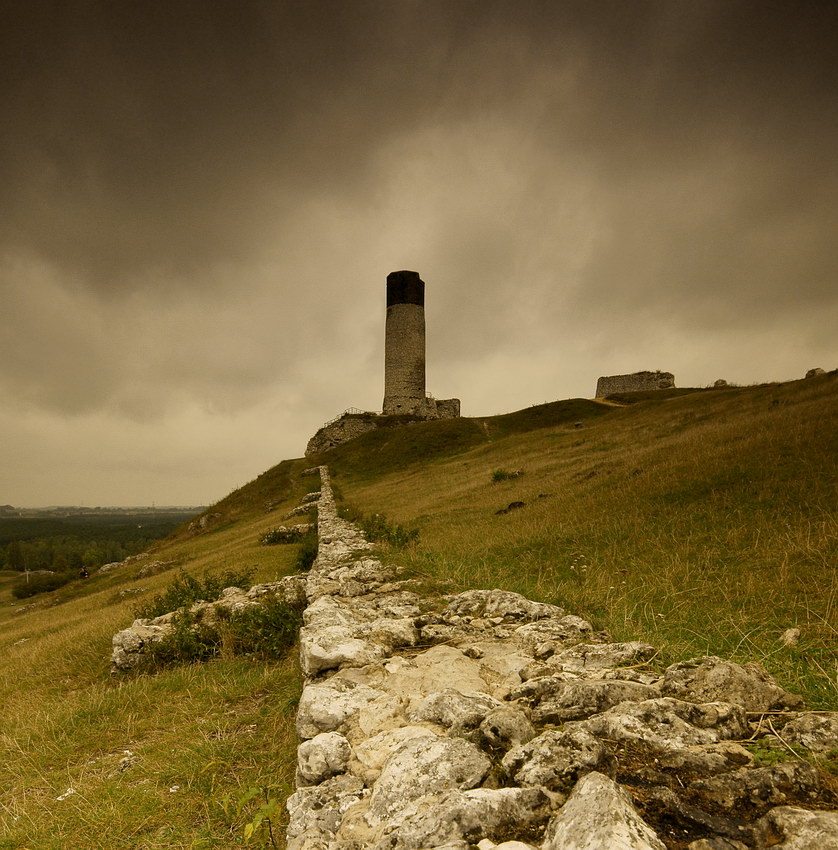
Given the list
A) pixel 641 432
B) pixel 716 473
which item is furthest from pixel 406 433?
pixel 716 473

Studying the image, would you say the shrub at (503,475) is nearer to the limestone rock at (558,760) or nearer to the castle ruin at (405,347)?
the limestone rock at (558,760)

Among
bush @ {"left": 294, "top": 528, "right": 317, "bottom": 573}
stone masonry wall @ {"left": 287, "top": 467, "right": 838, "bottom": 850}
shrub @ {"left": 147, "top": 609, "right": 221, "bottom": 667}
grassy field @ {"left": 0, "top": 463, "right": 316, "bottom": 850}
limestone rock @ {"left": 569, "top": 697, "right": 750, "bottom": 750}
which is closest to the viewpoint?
stone masonry wall @ {"left": 287, "top": 467, "right": 838, "bottom": 850}

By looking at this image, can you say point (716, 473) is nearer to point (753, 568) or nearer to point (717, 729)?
point (753, 568)

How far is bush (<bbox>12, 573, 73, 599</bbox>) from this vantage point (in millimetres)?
49594

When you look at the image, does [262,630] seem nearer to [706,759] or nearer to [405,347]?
[706,759]

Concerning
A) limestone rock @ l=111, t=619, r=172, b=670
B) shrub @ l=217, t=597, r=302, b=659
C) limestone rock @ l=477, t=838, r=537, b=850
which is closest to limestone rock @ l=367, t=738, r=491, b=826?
limestone rock @ l=477, t=838, r=537, b=850

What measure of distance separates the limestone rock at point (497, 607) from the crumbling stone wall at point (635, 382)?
5973cm

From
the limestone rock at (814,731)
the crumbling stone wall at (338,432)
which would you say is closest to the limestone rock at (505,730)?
the limestone rock at (814,731)

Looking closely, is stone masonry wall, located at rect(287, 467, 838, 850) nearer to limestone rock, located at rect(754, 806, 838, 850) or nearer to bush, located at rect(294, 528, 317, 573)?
limestone rock, located at rect(754, 806, 838, 850)

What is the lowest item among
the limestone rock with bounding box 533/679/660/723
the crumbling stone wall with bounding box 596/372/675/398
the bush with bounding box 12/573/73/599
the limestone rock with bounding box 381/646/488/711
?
the bush with bounding box 12/573/73/599

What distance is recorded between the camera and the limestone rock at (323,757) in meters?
3.02

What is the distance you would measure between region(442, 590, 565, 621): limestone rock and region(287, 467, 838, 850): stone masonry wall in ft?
1.69

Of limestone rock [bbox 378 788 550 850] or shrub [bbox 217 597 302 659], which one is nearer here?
limestone rock [bbox 378 788 550 850]

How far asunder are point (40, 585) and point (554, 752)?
67.4 m
